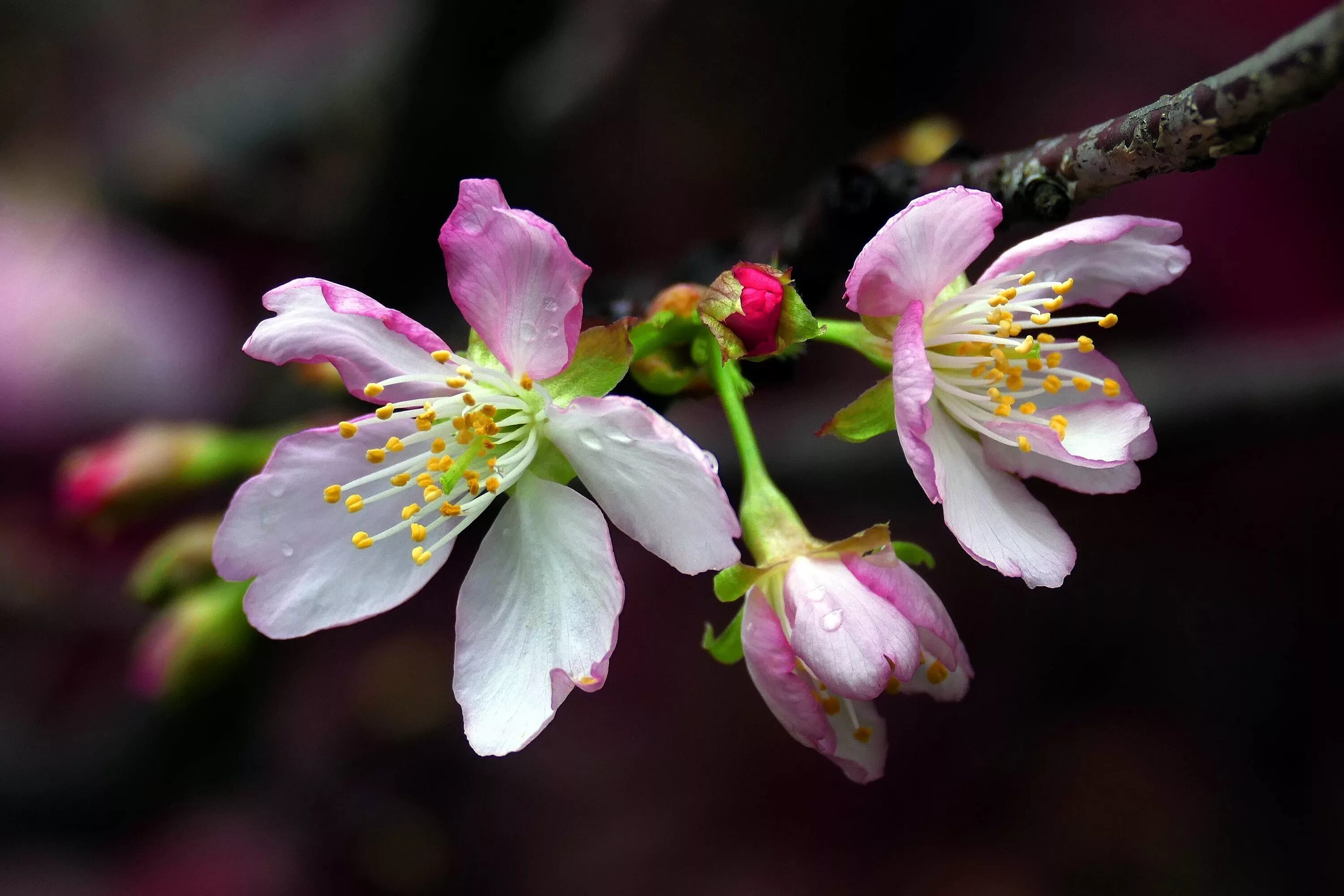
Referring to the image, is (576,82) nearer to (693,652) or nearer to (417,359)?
(417,359)

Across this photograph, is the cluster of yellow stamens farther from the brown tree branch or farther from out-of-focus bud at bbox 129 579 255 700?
out-of-focus bud at bbox 129 579 255 700

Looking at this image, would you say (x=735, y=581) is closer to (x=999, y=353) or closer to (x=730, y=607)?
(x=999, y=353)

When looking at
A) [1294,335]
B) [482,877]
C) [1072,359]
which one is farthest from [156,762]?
[1294,335]

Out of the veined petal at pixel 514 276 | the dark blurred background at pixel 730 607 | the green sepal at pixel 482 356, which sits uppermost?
the veined petal at pixel 514 276

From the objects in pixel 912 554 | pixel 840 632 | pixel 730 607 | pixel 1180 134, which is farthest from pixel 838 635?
pixel 730 607

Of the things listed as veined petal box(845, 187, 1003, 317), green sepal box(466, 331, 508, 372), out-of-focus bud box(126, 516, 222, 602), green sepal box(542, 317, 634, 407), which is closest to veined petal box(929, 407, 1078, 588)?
veined petal box(845, 187, 1003, 317)

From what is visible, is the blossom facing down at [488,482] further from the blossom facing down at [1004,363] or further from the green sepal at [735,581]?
the blossom facing down at [1004,363]

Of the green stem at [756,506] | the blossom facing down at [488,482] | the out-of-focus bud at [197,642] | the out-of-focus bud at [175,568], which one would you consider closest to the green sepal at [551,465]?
the blossom facing down at [488,482]
